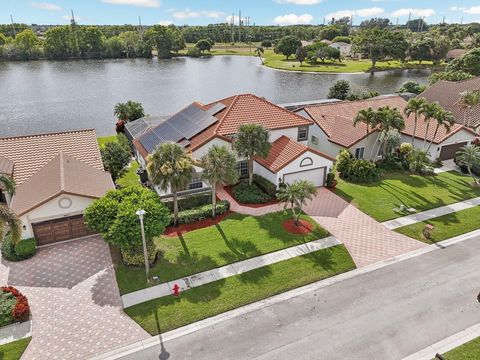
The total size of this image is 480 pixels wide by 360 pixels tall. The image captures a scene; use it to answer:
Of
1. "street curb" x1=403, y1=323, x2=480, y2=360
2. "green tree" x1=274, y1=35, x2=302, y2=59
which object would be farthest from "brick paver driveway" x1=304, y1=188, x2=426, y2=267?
"green tree" x1=274, y1=35, x2=302, y2=59

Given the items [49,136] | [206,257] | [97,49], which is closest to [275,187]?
[206,257]

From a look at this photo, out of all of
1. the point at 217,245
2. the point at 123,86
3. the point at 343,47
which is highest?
the point at 343,47

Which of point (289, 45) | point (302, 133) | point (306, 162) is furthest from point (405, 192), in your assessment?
point (289, 45)

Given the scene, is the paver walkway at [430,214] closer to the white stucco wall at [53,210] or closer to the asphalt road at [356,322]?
the asphalt road at [356,322]

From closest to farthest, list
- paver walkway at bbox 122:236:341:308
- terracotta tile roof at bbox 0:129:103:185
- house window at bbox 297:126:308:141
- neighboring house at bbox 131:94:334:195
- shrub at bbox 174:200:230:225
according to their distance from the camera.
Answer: paver walkway at bbox 122:236:341:308, shrub at bbox 174:200:230:225, terracotta tile roof at bbox 0:129:103:185, neighboring house at bbox 131:94:334:195, house window at bbox 297:126:308:141

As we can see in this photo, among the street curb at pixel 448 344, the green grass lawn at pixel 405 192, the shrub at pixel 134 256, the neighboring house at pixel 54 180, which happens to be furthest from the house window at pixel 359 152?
the shrub at pixel 134 256

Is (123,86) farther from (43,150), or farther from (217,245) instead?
(217,245)

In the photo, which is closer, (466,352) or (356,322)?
(466,352)

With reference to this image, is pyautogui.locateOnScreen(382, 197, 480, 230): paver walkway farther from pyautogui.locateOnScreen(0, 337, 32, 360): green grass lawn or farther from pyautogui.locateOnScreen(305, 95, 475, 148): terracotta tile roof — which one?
pyautogui.locateOnScreen(0, 337, 32, 360): green grass lawn
